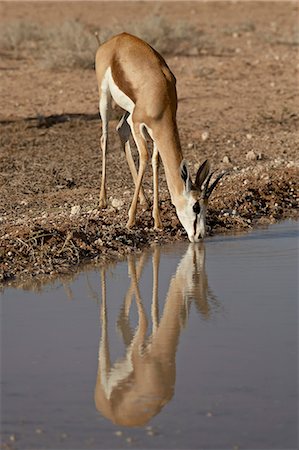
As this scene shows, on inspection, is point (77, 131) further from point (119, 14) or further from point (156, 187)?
point (119, 14)

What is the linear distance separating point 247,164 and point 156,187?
3291mm

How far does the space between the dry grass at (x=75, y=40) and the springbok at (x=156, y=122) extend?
8.63 metres

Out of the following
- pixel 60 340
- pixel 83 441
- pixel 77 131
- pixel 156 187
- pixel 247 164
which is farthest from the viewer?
pixel 77 131

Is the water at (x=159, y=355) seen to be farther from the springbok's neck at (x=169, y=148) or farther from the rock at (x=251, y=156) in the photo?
the rock at (x=251, y=156)

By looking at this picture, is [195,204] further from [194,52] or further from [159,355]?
[194,52]

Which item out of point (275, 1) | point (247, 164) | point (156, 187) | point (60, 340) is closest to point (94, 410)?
point (60, 340)

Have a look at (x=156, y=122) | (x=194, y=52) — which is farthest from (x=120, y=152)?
(x=194, y=52)

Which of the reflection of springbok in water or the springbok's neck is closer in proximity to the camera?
the reflection of springbok in water

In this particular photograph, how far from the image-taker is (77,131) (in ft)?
47.5

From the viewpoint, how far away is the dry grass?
19.1 metres

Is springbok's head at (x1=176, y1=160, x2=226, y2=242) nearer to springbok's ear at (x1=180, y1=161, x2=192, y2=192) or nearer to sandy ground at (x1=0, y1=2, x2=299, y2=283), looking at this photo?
springbok's ear at (x1=180, y1=161, x2=192, y2=192)

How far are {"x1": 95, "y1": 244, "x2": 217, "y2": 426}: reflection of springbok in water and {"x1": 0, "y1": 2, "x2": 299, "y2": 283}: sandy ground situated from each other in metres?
0.73

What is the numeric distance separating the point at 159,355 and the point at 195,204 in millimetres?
3044

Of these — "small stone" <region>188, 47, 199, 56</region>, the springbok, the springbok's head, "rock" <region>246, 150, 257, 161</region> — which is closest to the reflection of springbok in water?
the springbok's head
